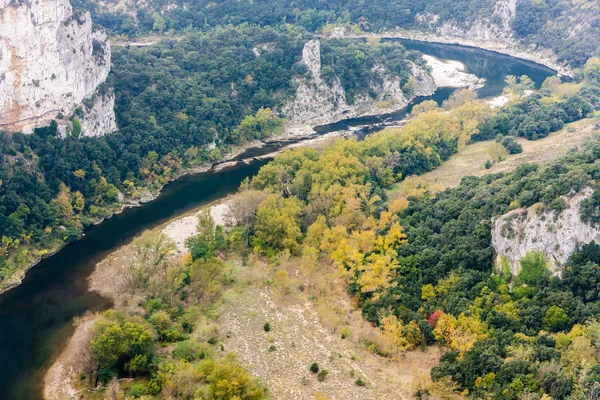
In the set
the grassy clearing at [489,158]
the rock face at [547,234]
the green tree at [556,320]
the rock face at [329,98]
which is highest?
the rock face at [547,234]

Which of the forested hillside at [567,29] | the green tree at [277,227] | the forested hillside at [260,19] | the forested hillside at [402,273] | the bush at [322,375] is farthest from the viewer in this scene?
the forested hillside at [567,29]

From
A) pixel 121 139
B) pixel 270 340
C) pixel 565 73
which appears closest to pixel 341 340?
pixel 270 340

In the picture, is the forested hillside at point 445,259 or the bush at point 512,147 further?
the bush at point 512,147

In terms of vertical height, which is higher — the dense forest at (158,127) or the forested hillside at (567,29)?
the forested hillside at (567,29)

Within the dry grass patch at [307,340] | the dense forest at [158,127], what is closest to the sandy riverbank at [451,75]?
the dense forest at [158,127]

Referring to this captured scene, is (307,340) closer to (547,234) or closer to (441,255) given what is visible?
(441,255)

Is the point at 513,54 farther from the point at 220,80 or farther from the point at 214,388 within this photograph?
the point at 214,388

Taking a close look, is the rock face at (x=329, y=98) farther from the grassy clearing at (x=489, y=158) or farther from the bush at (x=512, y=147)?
the bush at (x=512, y=147)
